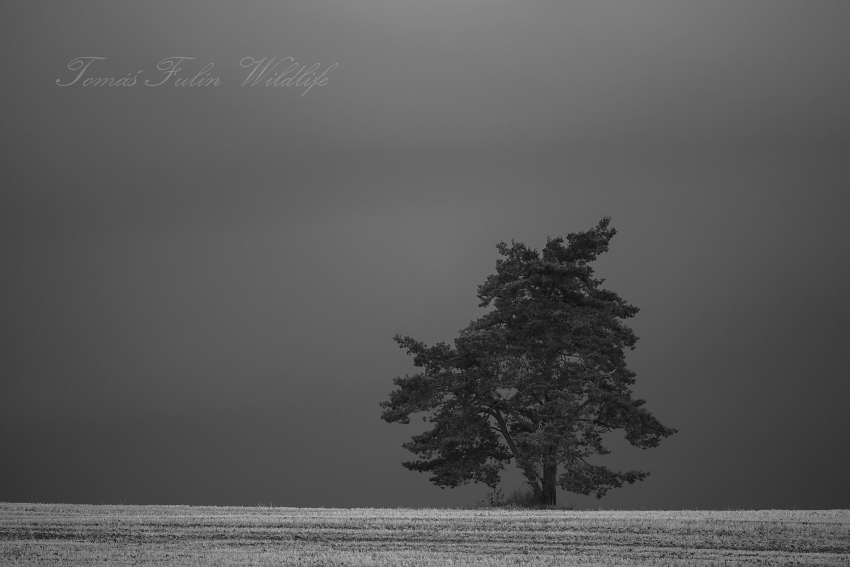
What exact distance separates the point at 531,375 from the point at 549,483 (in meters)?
4.30

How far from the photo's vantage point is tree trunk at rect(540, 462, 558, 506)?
3469 cm

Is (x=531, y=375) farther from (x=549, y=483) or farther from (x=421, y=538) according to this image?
(x=421, y=538)

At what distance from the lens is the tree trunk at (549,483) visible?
34.7m

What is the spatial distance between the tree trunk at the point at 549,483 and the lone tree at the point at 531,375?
4 centimetres

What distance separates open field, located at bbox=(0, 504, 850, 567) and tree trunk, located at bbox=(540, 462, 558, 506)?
8910mm

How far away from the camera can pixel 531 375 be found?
3516cm

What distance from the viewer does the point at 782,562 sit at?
679 inches

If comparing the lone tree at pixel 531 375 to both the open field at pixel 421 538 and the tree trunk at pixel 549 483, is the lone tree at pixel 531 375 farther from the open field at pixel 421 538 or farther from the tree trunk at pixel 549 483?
the open field at pixel 421 538

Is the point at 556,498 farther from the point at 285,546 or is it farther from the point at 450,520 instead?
the point at 285,546

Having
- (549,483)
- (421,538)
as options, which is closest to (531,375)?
(549,483)

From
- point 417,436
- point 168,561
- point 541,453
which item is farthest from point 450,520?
point 417,436

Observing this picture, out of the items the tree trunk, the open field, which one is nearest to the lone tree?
the tree trunk

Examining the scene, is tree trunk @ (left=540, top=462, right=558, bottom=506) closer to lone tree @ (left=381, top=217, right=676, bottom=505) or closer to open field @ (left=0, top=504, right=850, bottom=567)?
lone tree @ (left=381, top=217, right=676, bottom=505)

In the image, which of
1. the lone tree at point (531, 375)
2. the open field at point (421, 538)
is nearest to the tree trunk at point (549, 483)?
the lone tree at point (531, 375)
